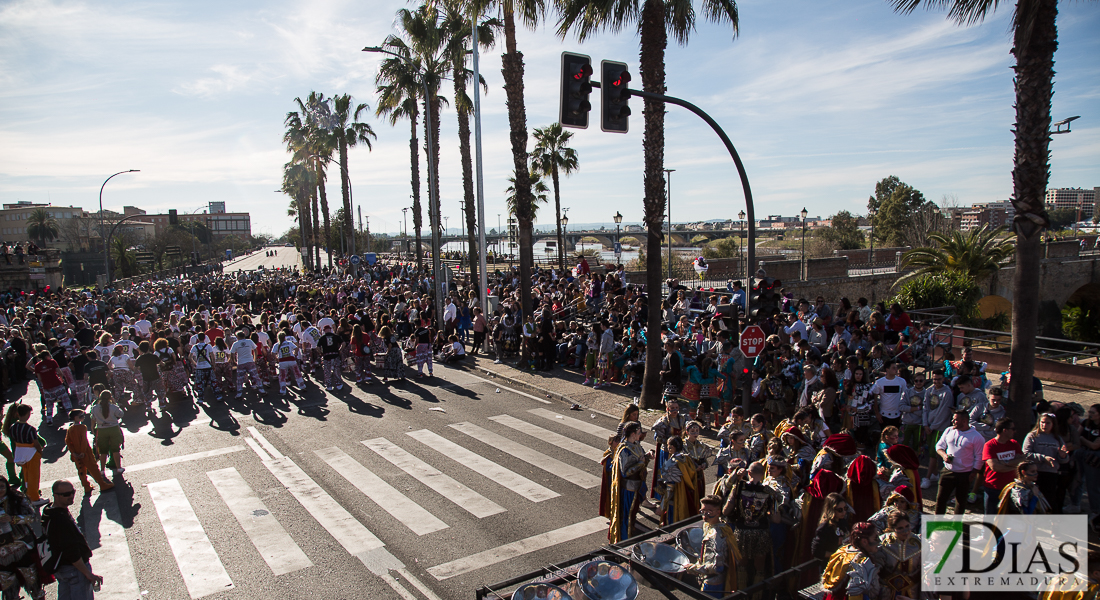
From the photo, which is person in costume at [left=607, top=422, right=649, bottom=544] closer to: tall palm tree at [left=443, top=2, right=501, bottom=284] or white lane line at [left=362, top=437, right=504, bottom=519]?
white lane line at [left=362, top=437, right=504, bottom=519]

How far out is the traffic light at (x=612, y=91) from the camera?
8.33 meters

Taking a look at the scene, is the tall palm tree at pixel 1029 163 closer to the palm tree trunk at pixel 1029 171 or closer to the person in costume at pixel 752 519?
the palm tree trunk at pixel 1029 171

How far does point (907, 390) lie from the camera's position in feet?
30.0

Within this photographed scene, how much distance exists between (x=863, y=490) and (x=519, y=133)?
14517 mm

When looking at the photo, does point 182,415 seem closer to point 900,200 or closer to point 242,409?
point 242,409

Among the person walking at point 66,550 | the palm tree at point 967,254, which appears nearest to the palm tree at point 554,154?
the palm tree at point 967,254

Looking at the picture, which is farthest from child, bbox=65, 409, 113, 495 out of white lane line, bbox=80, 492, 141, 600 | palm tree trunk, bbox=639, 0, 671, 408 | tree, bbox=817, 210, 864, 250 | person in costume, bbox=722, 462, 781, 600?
tree, bbox=817, 210, 864, 250

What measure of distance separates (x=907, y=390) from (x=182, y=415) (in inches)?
554

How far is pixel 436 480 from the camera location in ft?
31.1

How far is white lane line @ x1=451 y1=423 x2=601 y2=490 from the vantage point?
30.9 feet

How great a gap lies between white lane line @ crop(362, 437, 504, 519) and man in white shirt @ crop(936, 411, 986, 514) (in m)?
5.54

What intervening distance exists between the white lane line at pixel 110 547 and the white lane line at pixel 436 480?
3.71 meters

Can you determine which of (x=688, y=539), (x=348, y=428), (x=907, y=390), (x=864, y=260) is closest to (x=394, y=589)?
(x=688, y=539)

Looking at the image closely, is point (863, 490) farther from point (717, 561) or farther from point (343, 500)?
point (343, 500)
